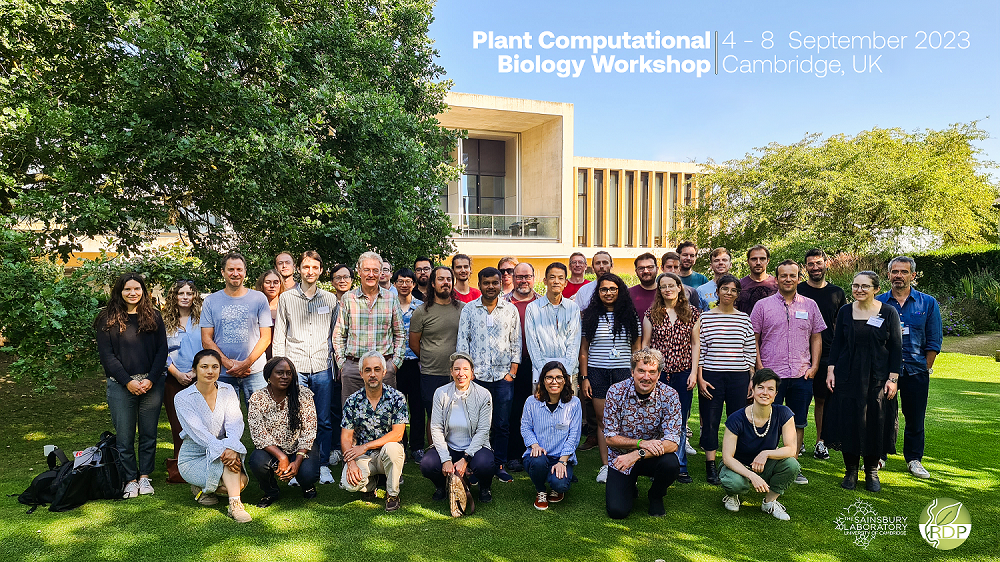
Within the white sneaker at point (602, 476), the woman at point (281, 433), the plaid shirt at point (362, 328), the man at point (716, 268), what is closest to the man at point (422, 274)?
the plaid shirt at point (362, 328)

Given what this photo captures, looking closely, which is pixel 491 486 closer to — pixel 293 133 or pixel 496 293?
pixel 496 293

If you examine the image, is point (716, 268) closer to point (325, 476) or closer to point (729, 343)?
point (729, 343)

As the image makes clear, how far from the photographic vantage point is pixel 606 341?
5.26m

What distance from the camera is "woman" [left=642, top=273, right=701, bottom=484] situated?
5176mm

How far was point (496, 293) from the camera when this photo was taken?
539cm

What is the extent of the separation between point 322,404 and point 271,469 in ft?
2.72

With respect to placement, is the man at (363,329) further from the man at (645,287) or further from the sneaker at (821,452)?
the sneaker at (821,452)

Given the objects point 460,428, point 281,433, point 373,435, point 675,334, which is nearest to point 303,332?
point 281,433

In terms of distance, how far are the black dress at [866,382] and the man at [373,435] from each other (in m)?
3.73

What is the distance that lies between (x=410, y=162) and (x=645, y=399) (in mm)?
4778

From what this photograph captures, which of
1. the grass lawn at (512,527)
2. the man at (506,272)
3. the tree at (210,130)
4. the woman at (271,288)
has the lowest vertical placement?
the grass lawn at (512,527)

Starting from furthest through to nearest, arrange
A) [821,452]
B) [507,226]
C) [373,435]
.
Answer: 1. [507,226]
2. [821,452]
3. [373,435]

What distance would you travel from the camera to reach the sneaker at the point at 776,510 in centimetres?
438

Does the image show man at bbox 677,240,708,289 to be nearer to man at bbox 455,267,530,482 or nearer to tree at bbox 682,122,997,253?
man at bbox 455,267,530,482
